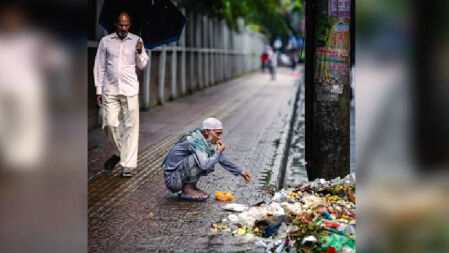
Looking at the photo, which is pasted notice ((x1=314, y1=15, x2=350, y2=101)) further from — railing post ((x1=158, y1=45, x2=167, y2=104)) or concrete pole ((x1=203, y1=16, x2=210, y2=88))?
concrete pole ((x1=203, y1=16, x2=210, y2=88))

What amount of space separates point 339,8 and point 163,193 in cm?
250

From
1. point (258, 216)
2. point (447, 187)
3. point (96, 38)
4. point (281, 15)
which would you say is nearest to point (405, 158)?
point (447, 187)

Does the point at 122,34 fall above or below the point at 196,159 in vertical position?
above

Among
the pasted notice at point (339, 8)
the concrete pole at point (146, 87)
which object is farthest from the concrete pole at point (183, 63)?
the pasted notice at point (339, 8)

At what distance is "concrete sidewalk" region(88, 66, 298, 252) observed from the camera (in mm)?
6523

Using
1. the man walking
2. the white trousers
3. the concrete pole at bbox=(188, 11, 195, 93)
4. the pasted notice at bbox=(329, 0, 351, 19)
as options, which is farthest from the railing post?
the pasted notice at bbox=(329, 0, 351, 19)

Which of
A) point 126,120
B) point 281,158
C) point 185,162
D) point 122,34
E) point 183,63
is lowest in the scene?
point 281,158

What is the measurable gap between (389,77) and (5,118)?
2.34 meters

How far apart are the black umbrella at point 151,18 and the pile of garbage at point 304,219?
213 cm

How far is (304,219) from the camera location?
6.66 meters

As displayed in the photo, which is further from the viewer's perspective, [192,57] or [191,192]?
[192,57]

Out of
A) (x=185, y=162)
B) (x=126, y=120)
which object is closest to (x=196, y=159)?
(x=185, y=162)

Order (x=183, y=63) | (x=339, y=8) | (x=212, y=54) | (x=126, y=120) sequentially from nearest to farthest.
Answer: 1. (x=339, y=8)
2. (x=126, y=120)
3. (x=183, y=63)
4. (x=212, y=54)

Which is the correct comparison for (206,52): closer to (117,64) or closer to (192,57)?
(192,57)
